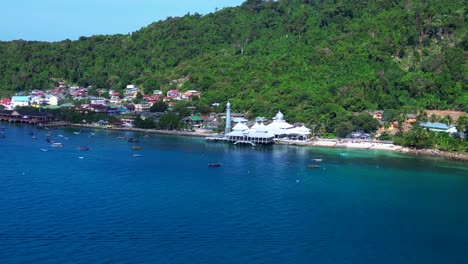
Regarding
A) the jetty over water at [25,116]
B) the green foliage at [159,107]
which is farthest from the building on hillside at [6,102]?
the green foliage at [159,107]

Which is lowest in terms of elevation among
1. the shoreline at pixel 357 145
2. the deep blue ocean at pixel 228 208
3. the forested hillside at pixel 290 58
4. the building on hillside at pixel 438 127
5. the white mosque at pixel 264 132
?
the deep blue ocean at pixel 228 208

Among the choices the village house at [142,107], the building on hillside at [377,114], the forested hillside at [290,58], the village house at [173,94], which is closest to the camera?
the building on hillside at [377,114]

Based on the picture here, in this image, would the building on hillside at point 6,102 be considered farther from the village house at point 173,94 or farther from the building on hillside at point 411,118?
the building on hillside at point 411,118

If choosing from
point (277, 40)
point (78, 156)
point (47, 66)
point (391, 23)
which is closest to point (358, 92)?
point (391, 23)

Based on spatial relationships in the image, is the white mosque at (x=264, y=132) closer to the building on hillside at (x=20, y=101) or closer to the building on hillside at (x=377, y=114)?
the building on hillside at (x=377, y=114)

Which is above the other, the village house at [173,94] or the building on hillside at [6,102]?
the village house at [173,94]

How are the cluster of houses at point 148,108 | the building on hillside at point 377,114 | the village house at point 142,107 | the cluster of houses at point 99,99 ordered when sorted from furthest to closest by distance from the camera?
the cluster of houses at point 99,99 → the village house at point 142,107 → the building on hillside at point 377,114 → the cluster of houses at point 148,108

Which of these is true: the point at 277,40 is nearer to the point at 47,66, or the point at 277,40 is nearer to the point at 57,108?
the point at 57,108

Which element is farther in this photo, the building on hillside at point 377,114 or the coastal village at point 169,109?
the building on hillside at point 377,114
